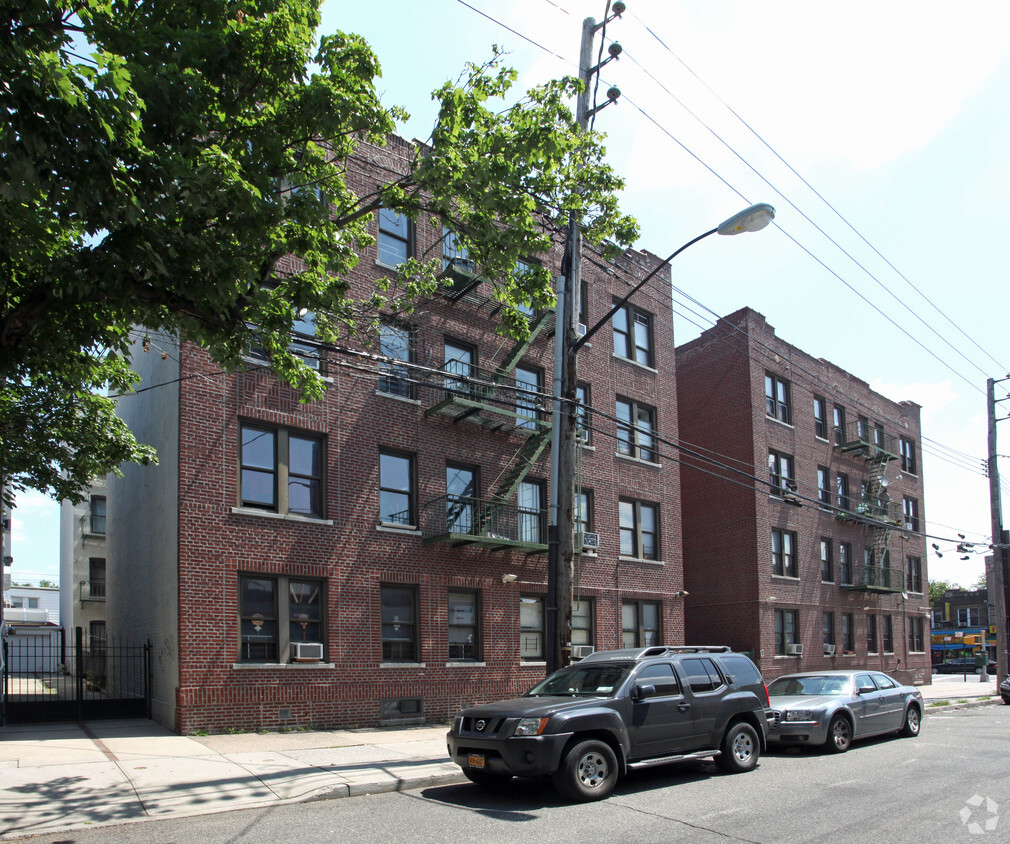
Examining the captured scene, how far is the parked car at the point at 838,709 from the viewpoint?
1385 cm

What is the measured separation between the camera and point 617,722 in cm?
1006

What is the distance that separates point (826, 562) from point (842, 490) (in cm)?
328

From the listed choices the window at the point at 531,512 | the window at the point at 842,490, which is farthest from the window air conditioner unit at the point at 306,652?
the window at the point at 842,490

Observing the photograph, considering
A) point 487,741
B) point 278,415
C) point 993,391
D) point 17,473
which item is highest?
point 993,391

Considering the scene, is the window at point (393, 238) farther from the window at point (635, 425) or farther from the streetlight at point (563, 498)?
the window at point (635, 425)

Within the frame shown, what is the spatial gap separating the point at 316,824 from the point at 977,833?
6333mm

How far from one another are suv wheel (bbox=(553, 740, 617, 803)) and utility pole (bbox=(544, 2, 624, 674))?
3192 millimetres

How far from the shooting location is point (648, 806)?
30.9ft

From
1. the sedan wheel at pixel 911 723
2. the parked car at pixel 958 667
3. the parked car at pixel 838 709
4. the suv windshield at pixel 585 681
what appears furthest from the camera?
the parked car at pixel 958 667

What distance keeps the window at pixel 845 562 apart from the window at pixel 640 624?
12.1 metres

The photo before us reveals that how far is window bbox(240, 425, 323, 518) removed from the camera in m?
16.4

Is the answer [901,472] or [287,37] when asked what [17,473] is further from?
[901,472]

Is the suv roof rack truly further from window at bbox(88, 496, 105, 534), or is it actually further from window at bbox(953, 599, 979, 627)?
window at bbox(953, 599, 979, 627)

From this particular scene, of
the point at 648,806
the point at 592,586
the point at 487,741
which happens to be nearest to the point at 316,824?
the point at 487,741
